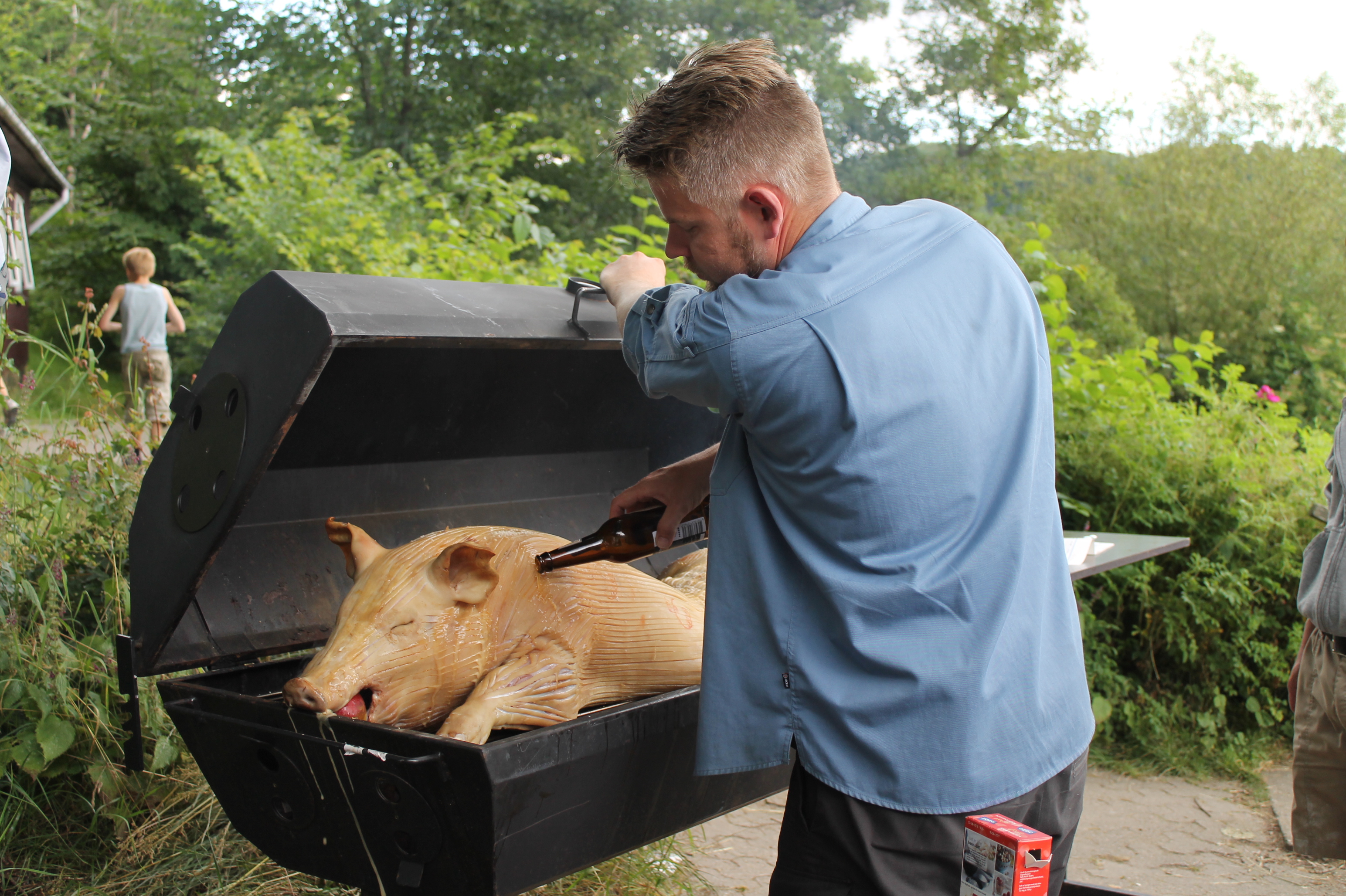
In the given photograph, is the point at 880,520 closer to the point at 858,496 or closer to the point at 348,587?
the point at 858,496

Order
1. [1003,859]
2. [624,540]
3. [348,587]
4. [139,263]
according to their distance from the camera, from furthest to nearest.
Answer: [139,263] → [348,587] → [624,540] → [1003,859]

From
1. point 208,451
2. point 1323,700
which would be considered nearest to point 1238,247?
point 1323,700

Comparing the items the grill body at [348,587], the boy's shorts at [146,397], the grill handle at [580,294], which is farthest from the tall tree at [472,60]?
the grill handle at [580,294]

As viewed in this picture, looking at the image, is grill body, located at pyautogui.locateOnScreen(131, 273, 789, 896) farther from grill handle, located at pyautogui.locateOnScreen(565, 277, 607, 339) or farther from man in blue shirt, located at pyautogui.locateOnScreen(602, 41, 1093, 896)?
man in blue shirt, located at pyautogui.locateOnScreen(602, 41, 1093, 896)

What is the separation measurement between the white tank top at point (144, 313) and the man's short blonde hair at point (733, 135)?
803 centimetres

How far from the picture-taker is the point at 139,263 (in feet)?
28.5

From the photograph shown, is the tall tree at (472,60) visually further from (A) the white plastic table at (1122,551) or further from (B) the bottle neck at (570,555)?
(B) the bottle neck at (570,555)

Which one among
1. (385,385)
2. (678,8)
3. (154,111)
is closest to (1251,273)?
(678,8)

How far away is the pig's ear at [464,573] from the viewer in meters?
2.08

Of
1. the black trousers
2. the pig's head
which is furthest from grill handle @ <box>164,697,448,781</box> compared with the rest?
the black trousers

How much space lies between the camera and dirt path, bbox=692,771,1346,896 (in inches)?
150

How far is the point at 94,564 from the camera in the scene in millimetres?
3281

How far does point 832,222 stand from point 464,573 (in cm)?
108

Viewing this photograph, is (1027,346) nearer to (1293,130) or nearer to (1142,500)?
(1142,500)
